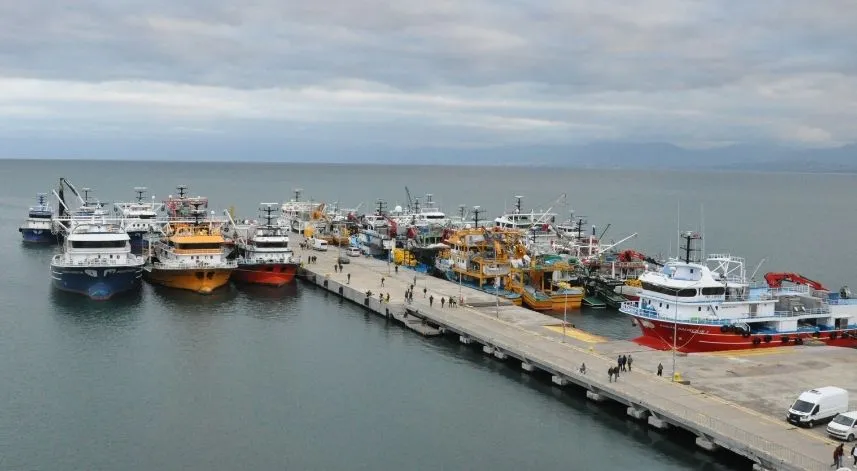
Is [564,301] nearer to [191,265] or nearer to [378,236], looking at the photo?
[191,265]

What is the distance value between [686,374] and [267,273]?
5147 cm

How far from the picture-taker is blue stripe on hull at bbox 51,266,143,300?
3034 inches

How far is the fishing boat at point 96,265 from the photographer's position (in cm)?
7700

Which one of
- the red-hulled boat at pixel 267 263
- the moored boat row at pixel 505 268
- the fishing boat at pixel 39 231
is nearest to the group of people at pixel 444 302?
the moored boat row at pixel 505 268

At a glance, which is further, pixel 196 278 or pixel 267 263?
pixel 267 263

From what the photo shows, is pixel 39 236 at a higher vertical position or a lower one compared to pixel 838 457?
higher

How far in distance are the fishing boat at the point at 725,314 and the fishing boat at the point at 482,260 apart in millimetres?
22123

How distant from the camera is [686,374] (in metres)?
46.8

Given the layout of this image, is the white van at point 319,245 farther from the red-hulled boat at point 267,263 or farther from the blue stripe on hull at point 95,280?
the blue stripe on hull at point 95,280

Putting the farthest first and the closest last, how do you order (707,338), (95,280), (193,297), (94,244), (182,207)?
(182,207)
(193,297)
(94,244)
(95,280)
(707,338)

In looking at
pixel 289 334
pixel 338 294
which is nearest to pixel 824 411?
pixel 289 334

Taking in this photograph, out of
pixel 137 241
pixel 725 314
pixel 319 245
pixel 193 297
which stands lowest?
pixel 193 297

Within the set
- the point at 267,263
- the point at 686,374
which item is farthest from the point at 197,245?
the point at 686,374

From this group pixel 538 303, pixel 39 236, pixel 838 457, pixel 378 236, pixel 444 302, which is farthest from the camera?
pixel 39 236
